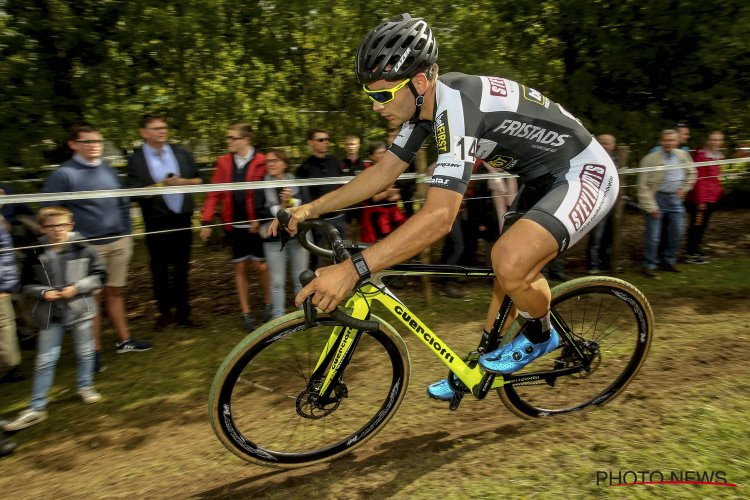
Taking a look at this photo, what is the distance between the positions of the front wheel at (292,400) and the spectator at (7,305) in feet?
7.01

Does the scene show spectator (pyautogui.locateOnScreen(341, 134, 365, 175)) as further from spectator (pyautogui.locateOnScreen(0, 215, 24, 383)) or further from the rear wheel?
the rear wheel

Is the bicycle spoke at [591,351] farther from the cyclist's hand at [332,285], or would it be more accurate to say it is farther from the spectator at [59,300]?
the spectator at [59,300]

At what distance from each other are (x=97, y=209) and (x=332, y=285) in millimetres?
3751

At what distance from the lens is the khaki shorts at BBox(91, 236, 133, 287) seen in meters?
5.66

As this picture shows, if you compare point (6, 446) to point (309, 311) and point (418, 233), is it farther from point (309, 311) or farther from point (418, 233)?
point (418, 233)

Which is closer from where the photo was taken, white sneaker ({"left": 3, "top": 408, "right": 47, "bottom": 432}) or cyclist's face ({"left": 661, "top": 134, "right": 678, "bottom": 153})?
white sneaker ({"left": 3, "top": 408, "right": 47, "bottom": 432})

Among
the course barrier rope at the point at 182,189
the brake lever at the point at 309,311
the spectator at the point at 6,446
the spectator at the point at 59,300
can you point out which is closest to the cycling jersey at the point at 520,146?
the brake lever at the point at 309,311

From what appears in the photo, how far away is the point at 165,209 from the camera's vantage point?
20.3ft

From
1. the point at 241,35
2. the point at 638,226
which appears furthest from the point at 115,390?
the point at 638,226

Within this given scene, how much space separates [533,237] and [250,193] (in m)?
3.92

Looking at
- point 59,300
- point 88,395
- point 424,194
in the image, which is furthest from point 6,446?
point 424,194

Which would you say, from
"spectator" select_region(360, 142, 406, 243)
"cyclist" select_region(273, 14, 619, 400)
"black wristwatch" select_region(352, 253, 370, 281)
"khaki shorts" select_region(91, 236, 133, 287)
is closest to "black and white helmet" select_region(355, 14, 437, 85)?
"cyclist" select_region(273, 14, 619, 400)

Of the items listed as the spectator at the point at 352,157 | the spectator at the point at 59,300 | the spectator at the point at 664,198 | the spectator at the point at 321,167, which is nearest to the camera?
the spectator at the point at 59,300

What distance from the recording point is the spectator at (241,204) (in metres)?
6.26
